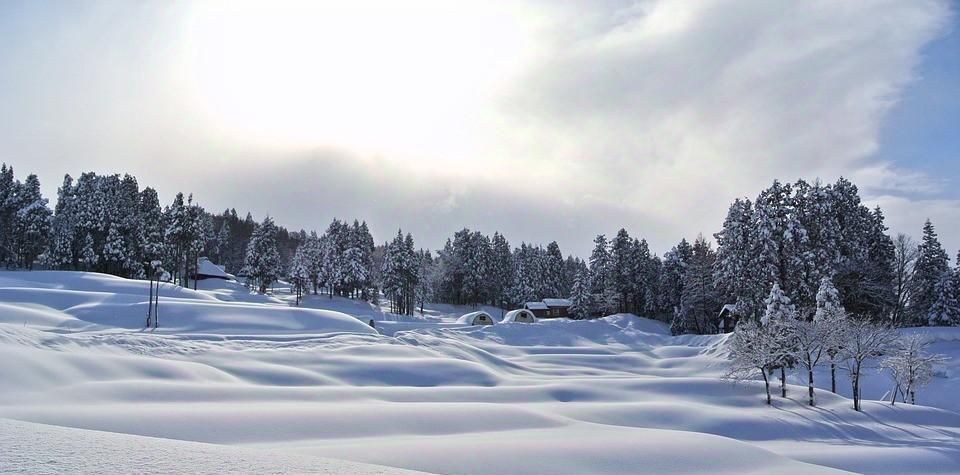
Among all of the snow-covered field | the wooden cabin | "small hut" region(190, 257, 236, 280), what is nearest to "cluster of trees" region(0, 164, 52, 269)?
"small hut" region(190, 257, 236, 280)

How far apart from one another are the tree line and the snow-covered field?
8.84 metres

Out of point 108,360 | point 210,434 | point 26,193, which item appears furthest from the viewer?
point 26,193

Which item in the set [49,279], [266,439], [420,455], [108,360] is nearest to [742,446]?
[420,455]

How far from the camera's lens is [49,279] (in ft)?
193

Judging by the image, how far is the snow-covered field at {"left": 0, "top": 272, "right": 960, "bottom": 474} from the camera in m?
13.4

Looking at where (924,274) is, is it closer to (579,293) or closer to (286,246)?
(579,293)

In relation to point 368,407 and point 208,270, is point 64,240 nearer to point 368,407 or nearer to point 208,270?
point 208,270

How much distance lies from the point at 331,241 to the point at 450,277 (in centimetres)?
2384

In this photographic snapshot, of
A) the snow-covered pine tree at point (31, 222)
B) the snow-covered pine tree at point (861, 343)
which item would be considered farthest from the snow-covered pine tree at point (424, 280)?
the snow-covered pine tree at point (861, 343)

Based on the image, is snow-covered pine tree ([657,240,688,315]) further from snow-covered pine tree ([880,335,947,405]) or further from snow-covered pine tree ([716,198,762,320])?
snow-covered pine tree ([880,335,947,405])

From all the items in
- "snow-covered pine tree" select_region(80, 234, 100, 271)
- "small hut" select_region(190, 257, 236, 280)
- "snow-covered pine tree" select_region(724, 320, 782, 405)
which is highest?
"snow-covered pine tree" select_region(80, 234, 100, 271)

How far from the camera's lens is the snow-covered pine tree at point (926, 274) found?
199 feet

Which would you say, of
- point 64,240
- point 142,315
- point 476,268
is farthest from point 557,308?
point 64,240

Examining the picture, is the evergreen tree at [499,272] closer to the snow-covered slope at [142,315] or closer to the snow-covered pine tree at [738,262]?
the snow-covered pine tree at [738,262]
